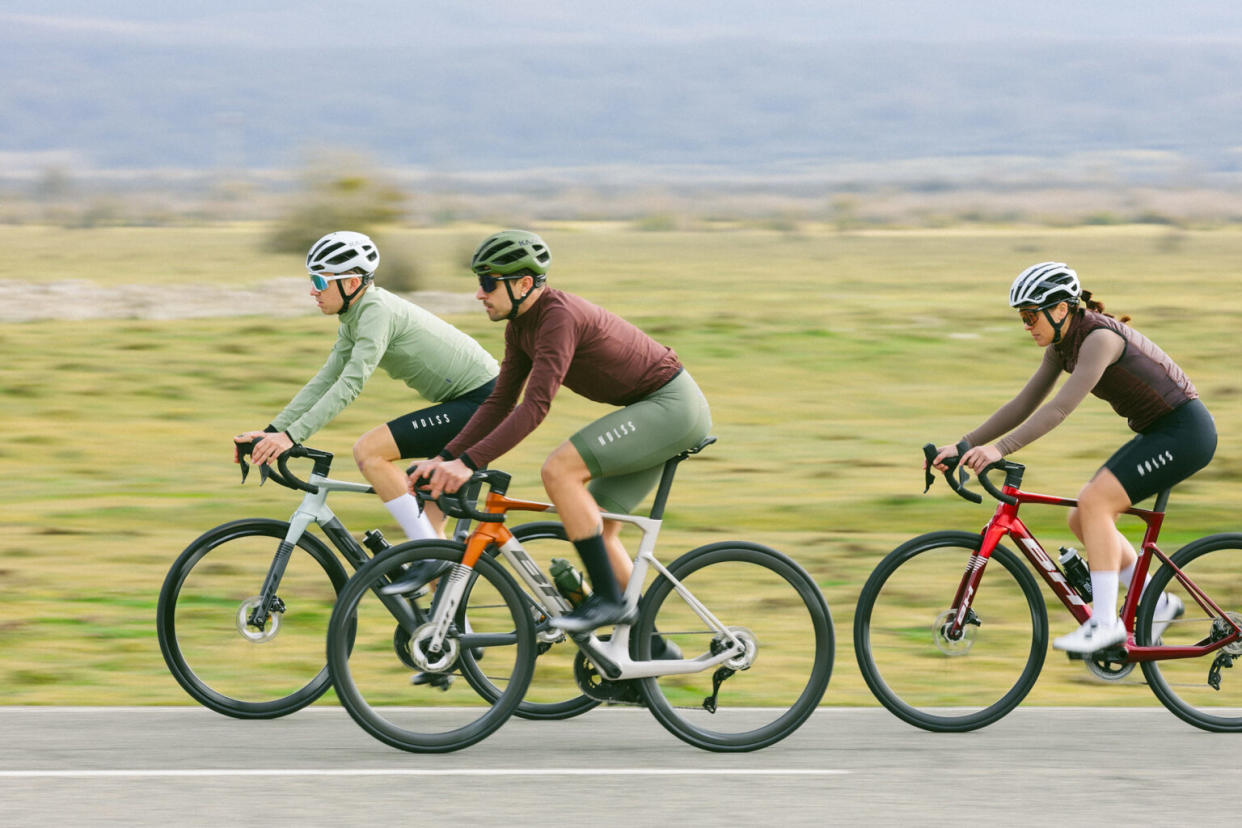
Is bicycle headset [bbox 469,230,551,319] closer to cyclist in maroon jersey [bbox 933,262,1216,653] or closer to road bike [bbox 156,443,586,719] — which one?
road bike [bbox 156,443,586,719]

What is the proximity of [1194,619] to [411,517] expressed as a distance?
10.1 feet

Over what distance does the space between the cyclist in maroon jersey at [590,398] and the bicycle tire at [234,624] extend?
3.29 feet

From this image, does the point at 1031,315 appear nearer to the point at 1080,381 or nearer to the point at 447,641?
the point at 1080,381

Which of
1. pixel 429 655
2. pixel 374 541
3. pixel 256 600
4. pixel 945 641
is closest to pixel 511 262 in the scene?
pixel 374 541

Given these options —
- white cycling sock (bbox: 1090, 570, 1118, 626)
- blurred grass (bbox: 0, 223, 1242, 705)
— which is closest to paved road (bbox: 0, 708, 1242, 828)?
white cycling sock (bbox: 1090, 570, 1118, 626)

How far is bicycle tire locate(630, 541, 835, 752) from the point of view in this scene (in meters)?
6.54

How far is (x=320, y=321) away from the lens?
24266 millimetres

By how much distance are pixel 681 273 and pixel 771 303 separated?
973 cm

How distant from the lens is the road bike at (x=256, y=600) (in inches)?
273

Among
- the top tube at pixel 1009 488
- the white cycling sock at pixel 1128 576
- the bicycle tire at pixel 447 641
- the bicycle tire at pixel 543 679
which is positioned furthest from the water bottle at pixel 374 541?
the white cycling sock at pixel 1128 576

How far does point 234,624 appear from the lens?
277 inches

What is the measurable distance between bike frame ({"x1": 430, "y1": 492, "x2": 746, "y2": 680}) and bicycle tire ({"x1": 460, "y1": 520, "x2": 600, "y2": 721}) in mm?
78

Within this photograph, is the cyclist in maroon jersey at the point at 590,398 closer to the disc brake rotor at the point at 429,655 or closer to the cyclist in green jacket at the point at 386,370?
the disc brake rotor at the point at 429,655

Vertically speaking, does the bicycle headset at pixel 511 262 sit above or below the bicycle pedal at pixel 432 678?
above
